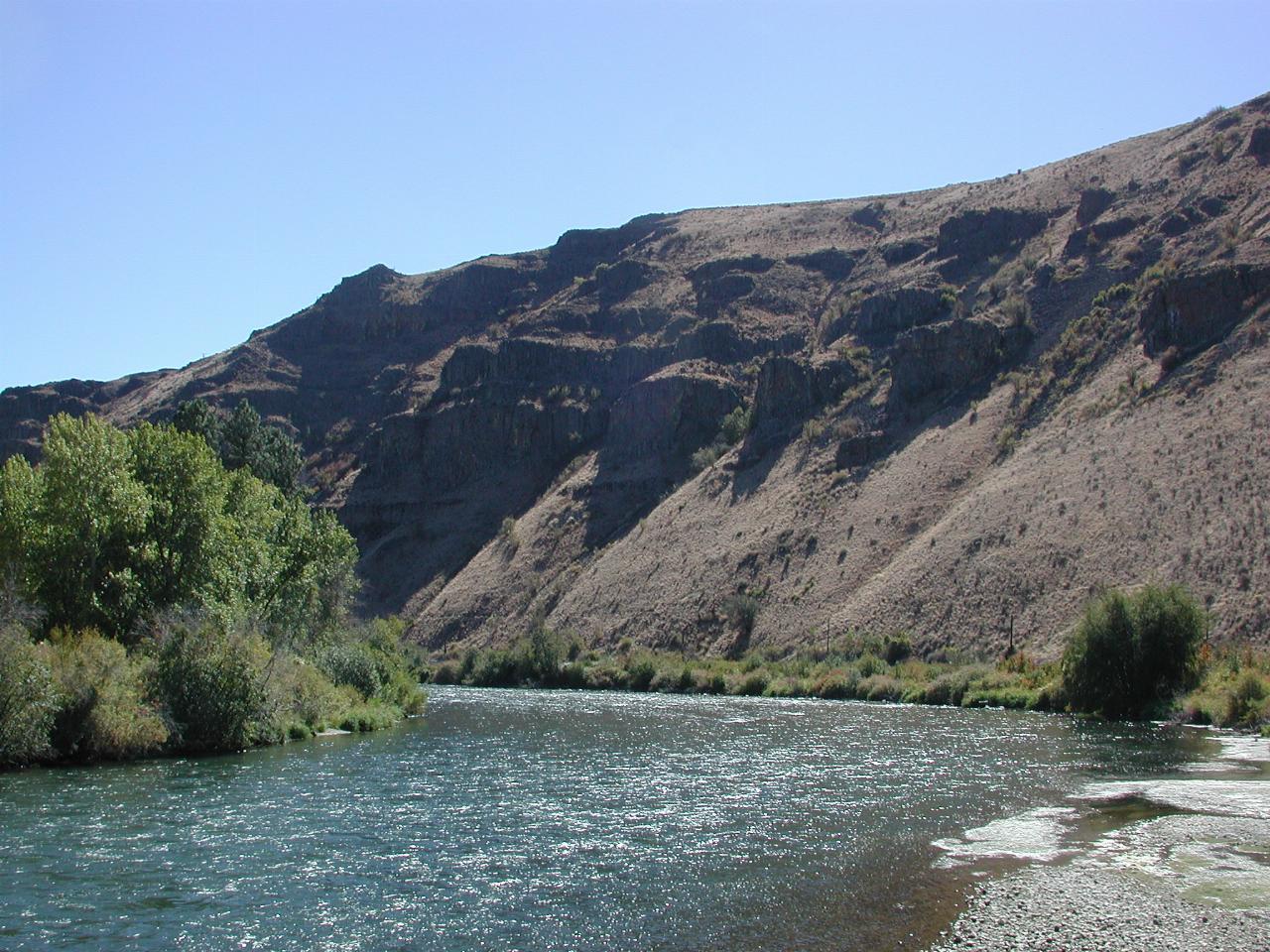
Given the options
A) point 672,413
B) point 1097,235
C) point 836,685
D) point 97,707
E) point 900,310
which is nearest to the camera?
point 97,707

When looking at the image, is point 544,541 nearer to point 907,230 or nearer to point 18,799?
point 907,230

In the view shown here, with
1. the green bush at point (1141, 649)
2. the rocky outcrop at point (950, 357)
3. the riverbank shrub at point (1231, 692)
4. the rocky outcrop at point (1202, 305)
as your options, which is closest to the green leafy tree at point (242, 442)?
the green bush at point (1141, 649)

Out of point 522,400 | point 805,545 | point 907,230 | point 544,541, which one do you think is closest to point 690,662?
point 805,545

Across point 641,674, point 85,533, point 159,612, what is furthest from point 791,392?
point 159,612

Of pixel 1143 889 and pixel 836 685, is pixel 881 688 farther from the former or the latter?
pixel 1143 889

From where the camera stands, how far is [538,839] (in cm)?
2102

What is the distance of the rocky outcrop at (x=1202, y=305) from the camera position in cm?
7069

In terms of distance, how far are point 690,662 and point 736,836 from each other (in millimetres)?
48153

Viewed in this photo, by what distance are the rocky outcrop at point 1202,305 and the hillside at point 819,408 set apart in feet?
0.70

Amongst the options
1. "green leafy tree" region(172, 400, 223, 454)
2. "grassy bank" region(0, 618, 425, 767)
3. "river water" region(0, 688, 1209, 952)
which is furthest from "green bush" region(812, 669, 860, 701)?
"green leafy tree" region(172, 400, 223, 454)

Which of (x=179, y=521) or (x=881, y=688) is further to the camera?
(x=881, y=688)

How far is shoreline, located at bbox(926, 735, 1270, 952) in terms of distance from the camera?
47.3 ft

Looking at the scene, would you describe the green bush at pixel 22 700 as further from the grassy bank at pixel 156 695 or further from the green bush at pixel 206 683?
the green bush at pixel 206 683

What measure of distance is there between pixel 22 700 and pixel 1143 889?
24542 millimetres
